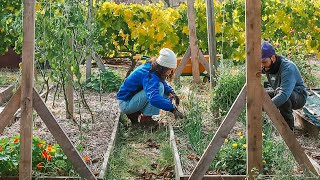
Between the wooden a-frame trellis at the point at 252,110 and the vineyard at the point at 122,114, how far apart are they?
4cm

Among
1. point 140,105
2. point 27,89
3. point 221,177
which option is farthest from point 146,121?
point 27,89

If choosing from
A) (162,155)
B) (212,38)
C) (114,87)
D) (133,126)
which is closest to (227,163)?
(162,155)

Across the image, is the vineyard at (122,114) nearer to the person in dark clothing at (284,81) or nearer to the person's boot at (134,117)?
the person's boot at (134,117)

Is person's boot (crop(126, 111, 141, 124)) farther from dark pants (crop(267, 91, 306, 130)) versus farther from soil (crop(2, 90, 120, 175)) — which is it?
dark pants (crop(267, 91, 306, 130))

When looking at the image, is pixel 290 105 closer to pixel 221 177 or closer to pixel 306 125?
pixel 306 125

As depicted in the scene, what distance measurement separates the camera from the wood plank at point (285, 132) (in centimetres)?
445

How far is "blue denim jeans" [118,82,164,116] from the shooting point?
6863mm

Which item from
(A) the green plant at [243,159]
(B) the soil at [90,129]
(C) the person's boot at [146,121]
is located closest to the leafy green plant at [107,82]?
(B) the soil at [90,129]

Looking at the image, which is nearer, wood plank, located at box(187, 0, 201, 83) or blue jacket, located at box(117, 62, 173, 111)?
blue jacket, located at box(117, 62, 173, 111)

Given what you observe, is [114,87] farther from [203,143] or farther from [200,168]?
[200,168]

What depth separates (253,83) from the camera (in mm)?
4379

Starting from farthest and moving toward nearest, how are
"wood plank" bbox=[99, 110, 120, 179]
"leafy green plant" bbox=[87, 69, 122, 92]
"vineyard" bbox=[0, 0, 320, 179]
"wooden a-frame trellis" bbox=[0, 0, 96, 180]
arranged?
"leafy green plant" bbox=[87, 69, 122, 92] < "wood plank" bbox=[99, 110, 120, 179] < "vineyard" bbox=[0, 0, 320, 179] < "wooden a-frame trellis" bbox=[0, 0, 96, 180]

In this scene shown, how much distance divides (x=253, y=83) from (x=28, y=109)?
1.80 meters

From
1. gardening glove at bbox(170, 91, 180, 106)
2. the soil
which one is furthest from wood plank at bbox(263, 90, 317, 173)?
gardening glove at bbox(170, 91, 180, 106)
